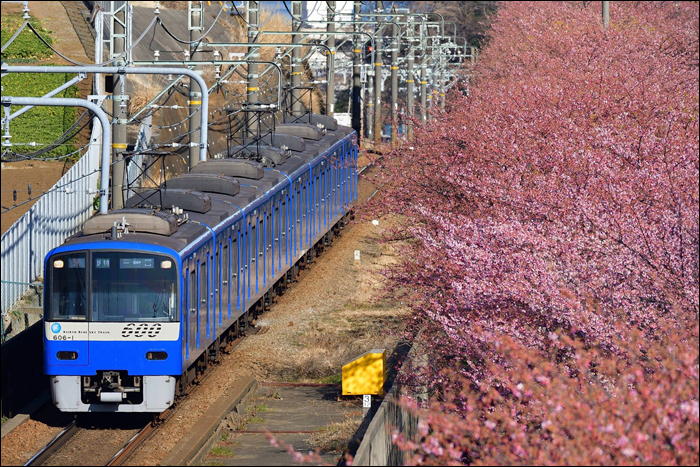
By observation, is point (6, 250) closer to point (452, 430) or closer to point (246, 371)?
point (246, 371)

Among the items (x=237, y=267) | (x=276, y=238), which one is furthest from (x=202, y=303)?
(x=276, y=238)

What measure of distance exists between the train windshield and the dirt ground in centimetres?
798

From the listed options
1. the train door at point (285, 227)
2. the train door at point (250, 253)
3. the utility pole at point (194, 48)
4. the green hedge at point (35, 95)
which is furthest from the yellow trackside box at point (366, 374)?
the green hedge at point (35, 95)

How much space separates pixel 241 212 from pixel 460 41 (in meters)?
61.2

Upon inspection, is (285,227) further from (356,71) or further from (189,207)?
(356,71)

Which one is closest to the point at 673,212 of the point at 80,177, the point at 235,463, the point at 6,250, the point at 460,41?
the point at 235,463

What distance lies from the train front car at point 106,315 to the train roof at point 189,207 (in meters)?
0.24

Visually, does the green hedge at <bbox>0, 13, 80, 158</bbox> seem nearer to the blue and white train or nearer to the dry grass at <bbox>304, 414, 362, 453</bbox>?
the blue and white train

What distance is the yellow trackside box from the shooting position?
1252 cm

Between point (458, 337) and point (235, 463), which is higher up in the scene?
point (458, 337)

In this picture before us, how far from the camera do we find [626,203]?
11.3 m

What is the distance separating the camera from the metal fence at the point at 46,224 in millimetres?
18469

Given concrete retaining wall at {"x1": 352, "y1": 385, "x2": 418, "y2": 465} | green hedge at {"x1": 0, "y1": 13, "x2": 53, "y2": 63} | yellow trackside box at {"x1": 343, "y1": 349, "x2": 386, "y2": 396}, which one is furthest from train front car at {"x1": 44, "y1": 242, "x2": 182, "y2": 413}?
green hedge at {"x1": 0, "y1": 13, "x2": 53, "y2": 63}

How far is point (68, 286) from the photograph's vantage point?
12367 mm
